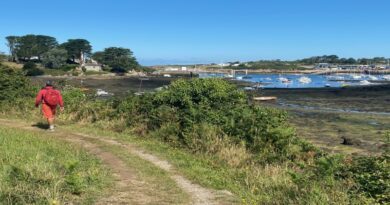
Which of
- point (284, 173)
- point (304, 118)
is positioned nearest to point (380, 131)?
point (304, 118)

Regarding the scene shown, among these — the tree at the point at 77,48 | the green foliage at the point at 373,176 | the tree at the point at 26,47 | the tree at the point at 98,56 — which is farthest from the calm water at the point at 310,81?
the green foliage at the point at 373,176

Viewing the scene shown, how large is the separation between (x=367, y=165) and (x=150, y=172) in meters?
4.14

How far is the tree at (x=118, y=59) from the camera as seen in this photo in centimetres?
15638

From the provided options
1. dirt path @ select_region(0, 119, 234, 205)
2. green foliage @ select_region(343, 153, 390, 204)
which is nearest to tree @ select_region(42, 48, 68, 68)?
dirt path @ select_region(0, 119, 234, 205)

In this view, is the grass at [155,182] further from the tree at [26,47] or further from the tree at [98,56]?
the tree at [98,56]

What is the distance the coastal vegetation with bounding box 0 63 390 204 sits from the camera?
7.73m

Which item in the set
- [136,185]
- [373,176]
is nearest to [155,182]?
[136,185]

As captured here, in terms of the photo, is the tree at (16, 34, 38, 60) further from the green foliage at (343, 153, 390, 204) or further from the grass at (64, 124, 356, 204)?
the green foliage at (343, 153, 390, 204)

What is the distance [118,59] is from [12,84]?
137977 mm

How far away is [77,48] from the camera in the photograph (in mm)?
158250

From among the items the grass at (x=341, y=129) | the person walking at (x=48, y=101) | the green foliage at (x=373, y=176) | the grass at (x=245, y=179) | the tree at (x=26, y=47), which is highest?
the tree at (x=26, y=47)

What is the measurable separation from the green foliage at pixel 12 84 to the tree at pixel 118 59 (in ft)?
438

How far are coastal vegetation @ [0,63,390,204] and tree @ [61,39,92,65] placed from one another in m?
142

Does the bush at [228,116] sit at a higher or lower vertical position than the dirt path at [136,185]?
higher
